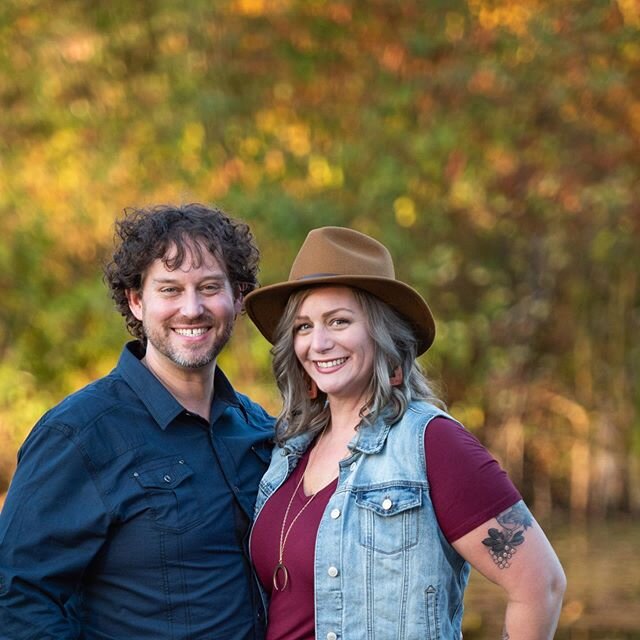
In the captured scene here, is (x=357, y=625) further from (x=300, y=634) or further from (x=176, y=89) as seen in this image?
(x=176, y=89)

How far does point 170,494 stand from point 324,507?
35 centimetres

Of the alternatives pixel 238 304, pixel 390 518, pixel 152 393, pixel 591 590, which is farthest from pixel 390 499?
pixel 591 590

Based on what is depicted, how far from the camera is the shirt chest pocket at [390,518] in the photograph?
105 inches

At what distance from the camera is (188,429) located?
119 inches

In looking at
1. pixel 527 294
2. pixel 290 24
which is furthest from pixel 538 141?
pixel 290 24

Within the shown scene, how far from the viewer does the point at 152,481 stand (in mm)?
2830

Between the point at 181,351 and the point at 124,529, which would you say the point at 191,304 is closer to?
the point at 181,351

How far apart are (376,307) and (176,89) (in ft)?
22.1

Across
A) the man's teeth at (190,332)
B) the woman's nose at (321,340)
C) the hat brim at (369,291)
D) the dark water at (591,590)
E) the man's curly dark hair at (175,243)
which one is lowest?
the dark water at (591,590)

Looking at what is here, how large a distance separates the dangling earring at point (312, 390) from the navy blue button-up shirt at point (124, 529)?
0.29 metres

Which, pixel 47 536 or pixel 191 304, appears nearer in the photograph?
pixel 47 536

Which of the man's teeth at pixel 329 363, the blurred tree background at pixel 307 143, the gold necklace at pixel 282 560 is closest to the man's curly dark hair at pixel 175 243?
the man's teeth at pixel 329 363

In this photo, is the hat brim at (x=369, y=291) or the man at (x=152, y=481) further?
the hat brim at (x=369, y=291)

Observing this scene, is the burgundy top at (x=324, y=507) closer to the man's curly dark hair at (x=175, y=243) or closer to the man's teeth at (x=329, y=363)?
the man's teeth at (x=329, y=363)
